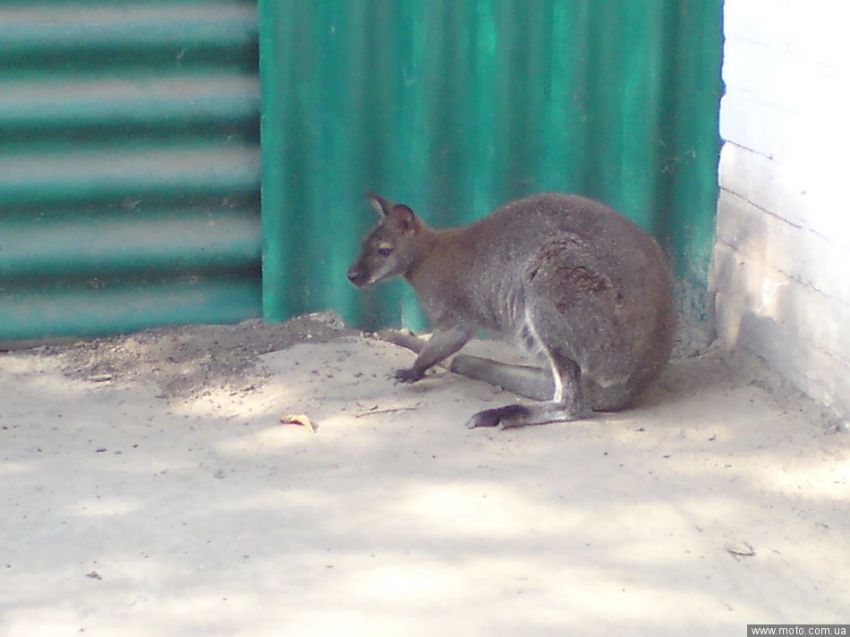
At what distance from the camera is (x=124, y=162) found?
5598 mm

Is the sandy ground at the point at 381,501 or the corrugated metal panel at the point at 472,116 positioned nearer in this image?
the sandy ground at the point at 381,501

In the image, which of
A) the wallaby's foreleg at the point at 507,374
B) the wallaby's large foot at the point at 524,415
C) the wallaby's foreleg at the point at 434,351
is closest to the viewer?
the wallaby's large foot at the point at 524,415

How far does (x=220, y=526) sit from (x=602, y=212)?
78.4 inches

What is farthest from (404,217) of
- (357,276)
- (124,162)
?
(124,162)

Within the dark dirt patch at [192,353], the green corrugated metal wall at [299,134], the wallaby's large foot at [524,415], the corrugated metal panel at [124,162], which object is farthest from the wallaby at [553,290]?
the corrugated metal panel at [124,162]

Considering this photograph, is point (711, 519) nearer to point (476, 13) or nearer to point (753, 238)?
point (753, 238)

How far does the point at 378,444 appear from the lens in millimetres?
4699

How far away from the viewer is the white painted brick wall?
4.69 m

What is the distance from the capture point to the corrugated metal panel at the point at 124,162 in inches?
215

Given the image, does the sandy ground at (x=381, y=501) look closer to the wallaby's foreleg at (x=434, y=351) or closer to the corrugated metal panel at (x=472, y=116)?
the wallaby's foreleg at (x=434, y=351)

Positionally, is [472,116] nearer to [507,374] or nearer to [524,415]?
[507,374]

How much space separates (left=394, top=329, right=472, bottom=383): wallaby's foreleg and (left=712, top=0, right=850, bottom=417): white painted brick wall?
1.16m

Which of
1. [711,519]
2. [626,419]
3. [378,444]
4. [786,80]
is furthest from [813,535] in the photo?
[786,80]

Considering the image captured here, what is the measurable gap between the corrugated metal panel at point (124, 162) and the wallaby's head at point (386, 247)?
1.85 ft
